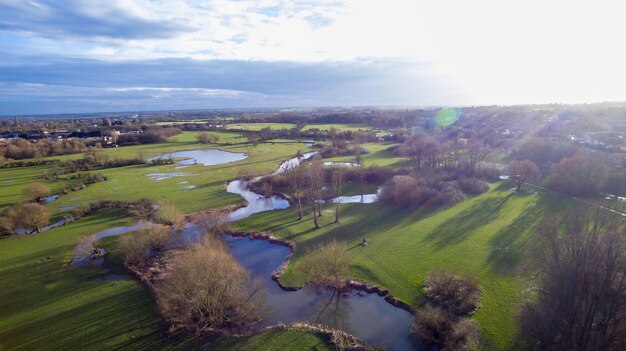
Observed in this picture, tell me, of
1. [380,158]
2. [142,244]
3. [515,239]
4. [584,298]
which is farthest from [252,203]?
[584,298]

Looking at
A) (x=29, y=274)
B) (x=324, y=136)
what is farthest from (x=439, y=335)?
(x=324, y=136)

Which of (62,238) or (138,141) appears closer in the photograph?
(62,238)

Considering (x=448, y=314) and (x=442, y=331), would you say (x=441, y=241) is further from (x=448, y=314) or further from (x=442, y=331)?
(x=442, y=331)

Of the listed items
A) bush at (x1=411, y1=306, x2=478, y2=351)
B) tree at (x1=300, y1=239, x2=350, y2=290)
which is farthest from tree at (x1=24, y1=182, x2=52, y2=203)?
bush at (x1=411, y1=306, x2=478, y2=351)

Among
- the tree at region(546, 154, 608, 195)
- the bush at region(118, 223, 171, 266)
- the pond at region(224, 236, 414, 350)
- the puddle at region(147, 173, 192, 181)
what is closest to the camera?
the pond at region(224, 236, 414, 350)

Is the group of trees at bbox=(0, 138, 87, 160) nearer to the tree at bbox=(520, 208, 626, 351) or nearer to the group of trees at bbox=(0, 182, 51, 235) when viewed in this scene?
the group of trees at bbox=(0, 182, 51, 235)

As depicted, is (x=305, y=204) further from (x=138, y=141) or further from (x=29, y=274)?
(x=138, y=141)

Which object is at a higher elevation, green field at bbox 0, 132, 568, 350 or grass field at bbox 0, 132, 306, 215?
grass field at bbox 0, 132, 306, 215
